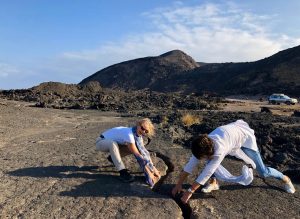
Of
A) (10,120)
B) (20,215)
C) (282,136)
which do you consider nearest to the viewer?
(20,215)

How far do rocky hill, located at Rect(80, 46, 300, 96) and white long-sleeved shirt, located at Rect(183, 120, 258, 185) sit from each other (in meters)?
50.0

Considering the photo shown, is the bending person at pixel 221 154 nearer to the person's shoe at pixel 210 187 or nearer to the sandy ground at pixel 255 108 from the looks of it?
the person's shoe at pixel 210 187

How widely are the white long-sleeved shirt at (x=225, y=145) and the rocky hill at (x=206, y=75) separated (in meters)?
50.0

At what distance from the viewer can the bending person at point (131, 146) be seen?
720cm

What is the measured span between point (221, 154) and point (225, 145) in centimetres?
16

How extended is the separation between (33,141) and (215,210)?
614 centimetres

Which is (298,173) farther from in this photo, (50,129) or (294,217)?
(50,129)

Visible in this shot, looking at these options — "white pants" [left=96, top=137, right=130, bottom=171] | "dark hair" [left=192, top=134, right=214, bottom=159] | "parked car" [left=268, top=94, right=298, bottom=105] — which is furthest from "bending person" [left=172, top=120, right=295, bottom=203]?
"parked car" [left=268, top=94, right=298, bottom=105]

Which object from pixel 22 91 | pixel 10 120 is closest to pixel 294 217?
pixel 10 120

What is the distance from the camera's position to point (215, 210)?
6445 millimetres

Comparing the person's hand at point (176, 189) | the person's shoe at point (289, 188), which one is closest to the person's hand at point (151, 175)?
the person's hand at point (176, 189)

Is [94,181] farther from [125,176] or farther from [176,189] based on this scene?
[176,189]

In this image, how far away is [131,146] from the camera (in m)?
7.20

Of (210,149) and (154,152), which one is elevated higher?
(210,149)
